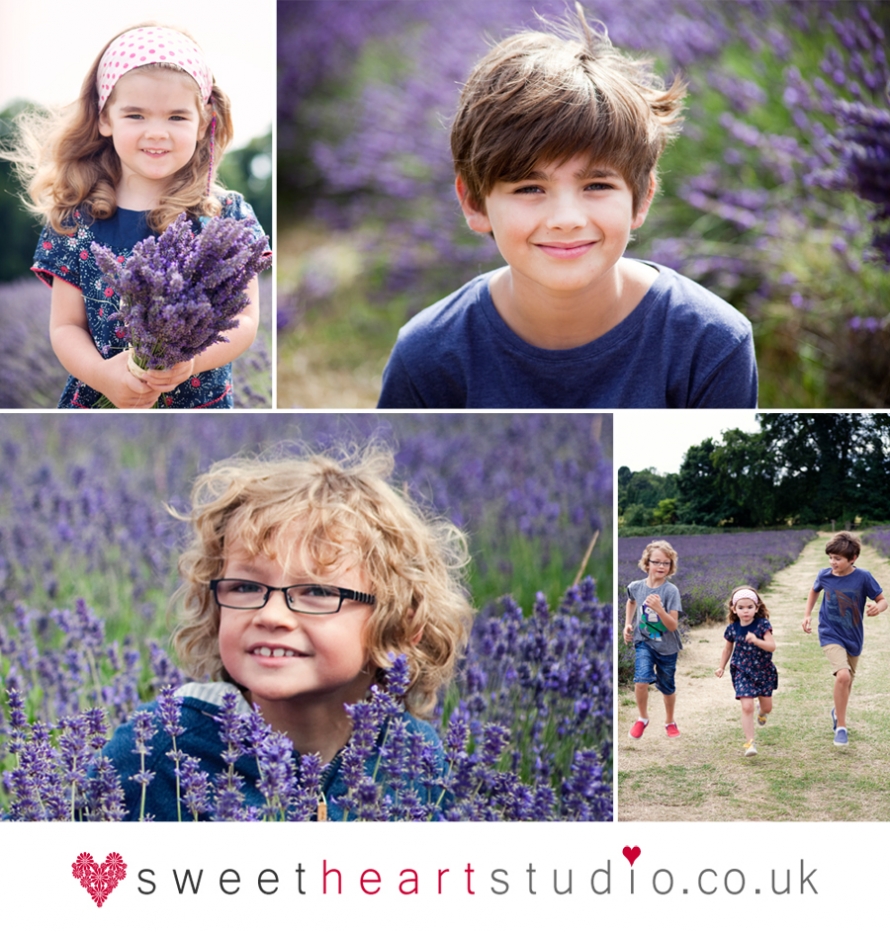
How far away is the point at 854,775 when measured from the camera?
206 cm

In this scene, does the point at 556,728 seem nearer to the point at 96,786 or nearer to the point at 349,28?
the point at 96,786

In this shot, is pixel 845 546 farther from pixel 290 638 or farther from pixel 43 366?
pixel 43 366

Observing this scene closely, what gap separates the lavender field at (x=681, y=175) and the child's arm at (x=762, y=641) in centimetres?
71

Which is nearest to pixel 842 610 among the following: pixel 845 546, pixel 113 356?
pixel 845 546

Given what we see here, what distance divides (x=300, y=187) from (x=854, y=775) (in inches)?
97.9

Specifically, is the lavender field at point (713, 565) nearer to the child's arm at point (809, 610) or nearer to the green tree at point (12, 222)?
the child's arm at point (809, 610)

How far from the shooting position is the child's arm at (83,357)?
201cm

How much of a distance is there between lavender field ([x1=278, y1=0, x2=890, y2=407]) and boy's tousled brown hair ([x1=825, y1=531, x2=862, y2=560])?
0.46 m

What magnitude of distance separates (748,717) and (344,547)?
98 centimetres

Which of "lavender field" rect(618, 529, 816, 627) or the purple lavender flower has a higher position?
the purple lavender flower
